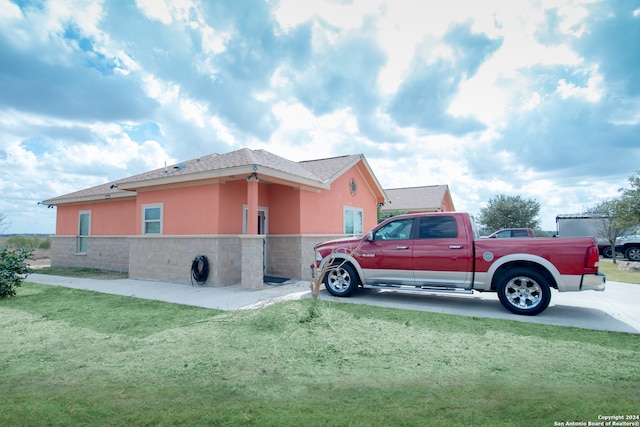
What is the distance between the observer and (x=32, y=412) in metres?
3.04

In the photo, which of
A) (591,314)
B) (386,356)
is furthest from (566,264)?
(386,356)

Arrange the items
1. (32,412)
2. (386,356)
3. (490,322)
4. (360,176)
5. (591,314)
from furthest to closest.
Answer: (360,176) → (591,314) → (490,322) → (386,356) → (32,412)

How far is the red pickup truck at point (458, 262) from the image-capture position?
6.20 meters

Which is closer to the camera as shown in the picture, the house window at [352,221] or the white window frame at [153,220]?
the white window frame at [153,220]

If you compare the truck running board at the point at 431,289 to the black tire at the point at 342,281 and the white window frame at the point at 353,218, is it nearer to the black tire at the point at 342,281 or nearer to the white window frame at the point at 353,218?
the black tire at the point at 342,281

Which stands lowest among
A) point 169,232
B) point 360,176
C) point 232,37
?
point 169,232

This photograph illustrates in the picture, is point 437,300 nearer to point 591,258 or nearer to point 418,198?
point 591,258

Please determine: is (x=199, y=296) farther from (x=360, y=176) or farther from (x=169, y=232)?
(x=360, y=176)

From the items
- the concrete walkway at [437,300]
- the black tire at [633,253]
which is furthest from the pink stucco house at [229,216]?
the black tire at [633,253]

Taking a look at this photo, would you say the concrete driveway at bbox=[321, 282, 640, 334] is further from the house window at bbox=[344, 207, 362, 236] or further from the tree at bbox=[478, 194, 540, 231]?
the tree at bbox=[478, 194, 540, 231]

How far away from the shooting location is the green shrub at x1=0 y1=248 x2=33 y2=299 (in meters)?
8.29

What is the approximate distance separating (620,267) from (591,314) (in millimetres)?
11679

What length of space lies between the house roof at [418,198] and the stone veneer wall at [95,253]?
1662cm

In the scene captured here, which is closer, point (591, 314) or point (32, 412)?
point (32, 412)
